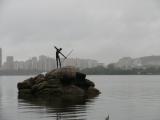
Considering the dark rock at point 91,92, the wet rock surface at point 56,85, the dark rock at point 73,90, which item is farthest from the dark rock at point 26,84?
the dark rock at point 91,92

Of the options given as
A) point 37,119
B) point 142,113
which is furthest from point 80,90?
point 37,119

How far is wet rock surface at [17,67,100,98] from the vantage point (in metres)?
57.5

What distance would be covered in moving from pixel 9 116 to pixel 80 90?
25758 millimetres

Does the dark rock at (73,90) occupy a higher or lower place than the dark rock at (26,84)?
lower

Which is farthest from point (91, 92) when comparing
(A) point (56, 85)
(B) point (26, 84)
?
(B) point (26, 84)

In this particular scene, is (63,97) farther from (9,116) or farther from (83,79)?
(9,116)

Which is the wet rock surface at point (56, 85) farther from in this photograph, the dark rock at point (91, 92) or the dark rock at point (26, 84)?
the dark rock at point (91, 92)

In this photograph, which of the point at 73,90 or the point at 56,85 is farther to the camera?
the point at 73,90

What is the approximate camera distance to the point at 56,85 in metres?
57.6

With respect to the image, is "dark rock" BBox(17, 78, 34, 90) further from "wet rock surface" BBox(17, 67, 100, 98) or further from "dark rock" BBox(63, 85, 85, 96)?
"dark rock" BBox(63, 85, 85, 96)

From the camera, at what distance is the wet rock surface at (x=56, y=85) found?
189 feet

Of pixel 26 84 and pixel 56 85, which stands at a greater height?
pixel 26 84

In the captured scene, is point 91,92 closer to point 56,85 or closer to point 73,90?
point 73,90

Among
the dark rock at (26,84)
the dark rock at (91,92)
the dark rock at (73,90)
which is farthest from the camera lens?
the dark rock at (91,92)
